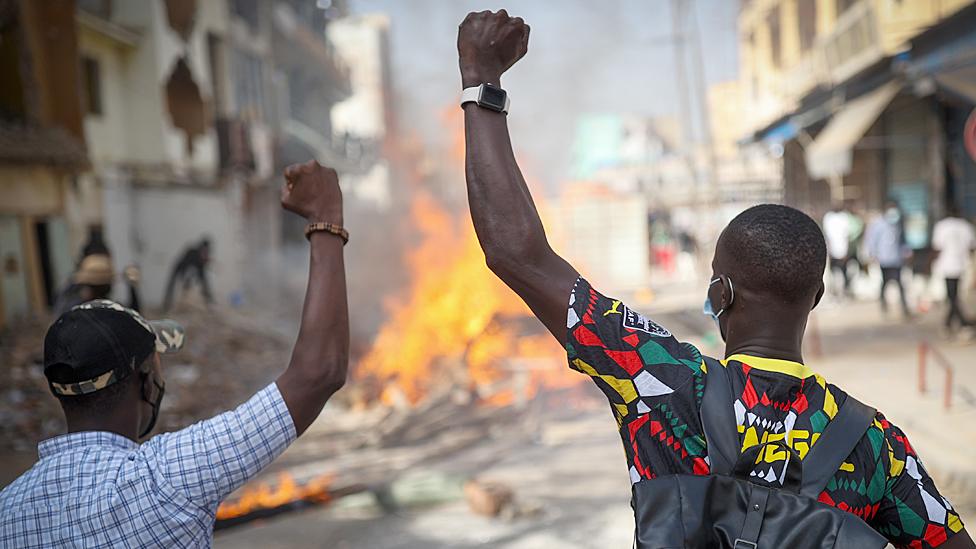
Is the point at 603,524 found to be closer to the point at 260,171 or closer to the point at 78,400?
the point at 78,400

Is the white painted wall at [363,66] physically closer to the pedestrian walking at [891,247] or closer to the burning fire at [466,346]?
the burning fire at [466,346]

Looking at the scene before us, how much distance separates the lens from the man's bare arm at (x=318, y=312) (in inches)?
63.9

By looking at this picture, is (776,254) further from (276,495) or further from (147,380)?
(276,495)

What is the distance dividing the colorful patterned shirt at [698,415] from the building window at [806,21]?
21418mm

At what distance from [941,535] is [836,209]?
40.5 ft

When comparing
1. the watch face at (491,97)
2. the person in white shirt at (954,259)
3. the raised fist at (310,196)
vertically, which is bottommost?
the person in white shirt at (954,259)

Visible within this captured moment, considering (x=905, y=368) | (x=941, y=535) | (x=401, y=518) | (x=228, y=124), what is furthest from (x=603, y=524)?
(x=228, y=124)

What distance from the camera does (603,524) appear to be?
16.7 feet

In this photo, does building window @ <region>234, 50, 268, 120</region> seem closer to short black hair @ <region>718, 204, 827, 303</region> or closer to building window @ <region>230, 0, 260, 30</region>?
building window @ <region>230, 0, 260, 30</region>

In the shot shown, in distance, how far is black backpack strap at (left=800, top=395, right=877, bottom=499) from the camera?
1.31 m

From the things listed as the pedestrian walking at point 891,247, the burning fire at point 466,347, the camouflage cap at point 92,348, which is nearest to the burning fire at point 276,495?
the burning fire at point 466,347

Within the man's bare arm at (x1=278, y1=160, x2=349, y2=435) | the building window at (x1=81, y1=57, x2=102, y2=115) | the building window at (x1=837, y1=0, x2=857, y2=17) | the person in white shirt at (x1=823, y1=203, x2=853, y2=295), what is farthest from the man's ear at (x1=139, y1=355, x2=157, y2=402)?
the building window at (x1=837, y1=0, x2=857, y2=17)

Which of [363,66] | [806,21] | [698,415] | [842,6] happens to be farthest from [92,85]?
[363,66]

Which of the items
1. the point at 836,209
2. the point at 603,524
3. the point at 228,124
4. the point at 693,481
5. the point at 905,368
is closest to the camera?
the point at 693,481
